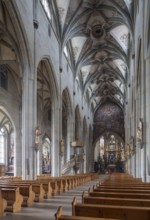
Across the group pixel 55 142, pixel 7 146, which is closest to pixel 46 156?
pixel 7 146

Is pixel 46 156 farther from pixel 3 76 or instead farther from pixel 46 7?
pixel 46 7

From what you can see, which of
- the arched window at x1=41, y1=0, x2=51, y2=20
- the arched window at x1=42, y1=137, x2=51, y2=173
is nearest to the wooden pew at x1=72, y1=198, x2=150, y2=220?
the arched window at x1=41, y1=0, x2=51, y2=20

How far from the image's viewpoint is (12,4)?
1573 cm

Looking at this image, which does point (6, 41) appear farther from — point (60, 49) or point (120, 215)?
point (120, 215)

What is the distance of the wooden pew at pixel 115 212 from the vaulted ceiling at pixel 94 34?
22768 mm

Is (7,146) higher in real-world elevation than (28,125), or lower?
lower

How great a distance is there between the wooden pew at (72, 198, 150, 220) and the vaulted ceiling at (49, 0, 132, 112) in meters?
22.8

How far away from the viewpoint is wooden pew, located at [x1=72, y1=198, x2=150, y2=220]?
143 inches

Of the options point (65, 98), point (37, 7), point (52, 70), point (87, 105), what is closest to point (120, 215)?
point (37, 7)

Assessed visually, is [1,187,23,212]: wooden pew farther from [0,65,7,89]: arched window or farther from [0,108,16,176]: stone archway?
[0,108,16,176]: stone archway

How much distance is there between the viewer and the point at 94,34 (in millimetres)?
32656

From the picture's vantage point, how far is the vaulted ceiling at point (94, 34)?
86.1 ft

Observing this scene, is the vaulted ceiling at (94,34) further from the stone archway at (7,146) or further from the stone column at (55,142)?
the stone archway at (7,146)

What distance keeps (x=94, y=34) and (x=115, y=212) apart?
1208 inches
